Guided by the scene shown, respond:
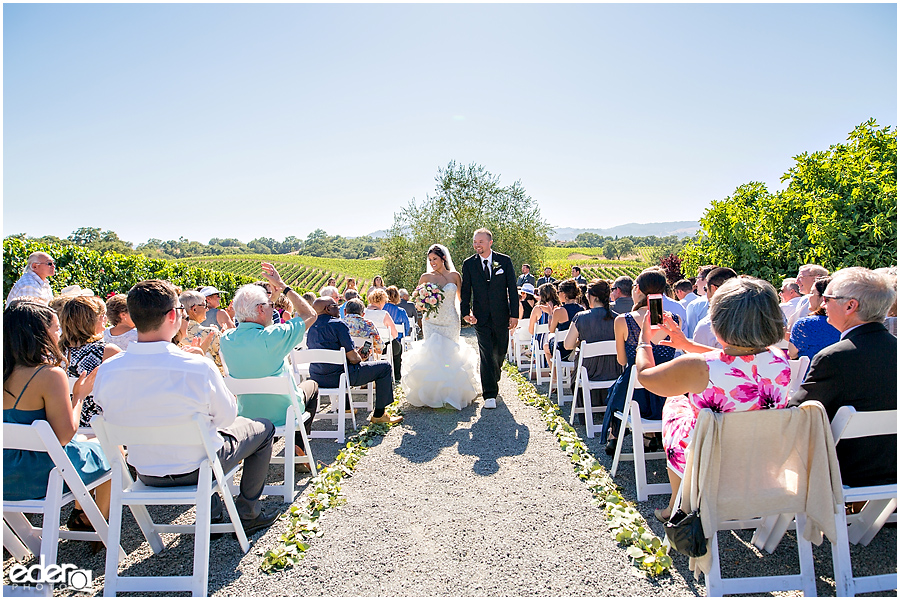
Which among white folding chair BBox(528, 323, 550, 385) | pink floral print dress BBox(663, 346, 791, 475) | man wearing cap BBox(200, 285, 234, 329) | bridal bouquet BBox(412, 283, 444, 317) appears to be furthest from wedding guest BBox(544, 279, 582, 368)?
man wearing cap BBox(200, 285, 234, 329)

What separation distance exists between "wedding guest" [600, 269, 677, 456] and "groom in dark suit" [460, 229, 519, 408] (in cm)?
208

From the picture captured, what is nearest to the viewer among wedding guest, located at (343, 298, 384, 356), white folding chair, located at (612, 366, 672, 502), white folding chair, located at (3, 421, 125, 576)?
white folding chair, located at (3, 421, 125, 576)

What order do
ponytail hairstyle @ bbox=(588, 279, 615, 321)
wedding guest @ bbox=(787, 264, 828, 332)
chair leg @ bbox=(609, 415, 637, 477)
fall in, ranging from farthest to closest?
1. ponytail hairstyle @ bbox=(588, 279, 615, 321)
2. wedding guest @ bbox=(787, 264, 828, 332)
3. chair leg @ bbox=(609, 415, 637, 477)

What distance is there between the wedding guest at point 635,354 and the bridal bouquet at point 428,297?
106 inches

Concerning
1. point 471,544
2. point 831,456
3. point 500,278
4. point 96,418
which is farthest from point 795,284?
point 96,418

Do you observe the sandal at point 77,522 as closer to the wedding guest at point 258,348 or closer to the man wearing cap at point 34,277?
the wedding guest at point 258,348

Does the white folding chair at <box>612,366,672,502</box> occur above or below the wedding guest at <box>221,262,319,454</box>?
below

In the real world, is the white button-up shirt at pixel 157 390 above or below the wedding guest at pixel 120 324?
below

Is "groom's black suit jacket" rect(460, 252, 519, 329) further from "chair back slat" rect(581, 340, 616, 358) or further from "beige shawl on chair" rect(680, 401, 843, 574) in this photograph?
"beige shawl on chair" rect(680, 401, 843, 574)

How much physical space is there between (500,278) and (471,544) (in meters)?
3.85

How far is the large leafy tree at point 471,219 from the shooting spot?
71.9 ft

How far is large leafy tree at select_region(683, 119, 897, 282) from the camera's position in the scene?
344 inches

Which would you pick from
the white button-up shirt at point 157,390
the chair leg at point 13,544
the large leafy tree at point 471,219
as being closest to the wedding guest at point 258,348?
the white button-up shirt at point 157,390

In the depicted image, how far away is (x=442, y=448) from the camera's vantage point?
5.13 meters
